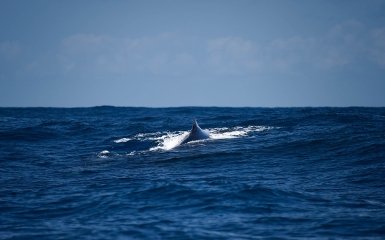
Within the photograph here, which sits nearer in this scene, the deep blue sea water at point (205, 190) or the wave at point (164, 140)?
the deep blue sea water at point (205, 190)

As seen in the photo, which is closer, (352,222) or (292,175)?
(352,222)

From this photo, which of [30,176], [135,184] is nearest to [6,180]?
[30,176]

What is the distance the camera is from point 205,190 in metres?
13.5

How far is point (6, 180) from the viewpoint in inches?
661

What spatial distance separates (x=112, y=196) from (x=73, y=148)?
1491 centimetres

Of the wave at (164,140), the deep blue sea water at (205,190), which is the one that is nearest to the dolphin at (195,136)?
the wave at (164,140)

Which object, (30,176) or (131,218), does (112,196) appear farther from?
(30,176)

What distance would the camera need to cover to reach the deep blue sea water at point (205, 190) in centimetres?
1002

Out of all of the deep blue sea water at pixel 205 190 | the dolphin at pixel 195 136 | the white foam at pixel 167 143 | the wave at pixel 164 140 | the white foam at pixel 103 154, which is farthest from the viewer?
the dolphin at pixel 195 136

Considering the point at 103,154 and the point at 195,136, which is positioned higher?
the point at 195,136

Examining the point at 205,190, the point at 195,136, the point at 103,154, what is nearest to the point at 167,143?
the point at 195,136

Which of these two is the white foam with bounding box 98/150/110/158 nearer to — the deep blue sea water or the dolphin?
the deep blue sea water

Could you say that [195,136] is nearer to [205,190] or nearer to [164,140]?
[164,140]

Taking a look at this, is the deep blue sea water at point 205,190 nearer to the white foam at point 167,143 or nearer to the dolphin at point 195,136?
the white foam at point 167,143
